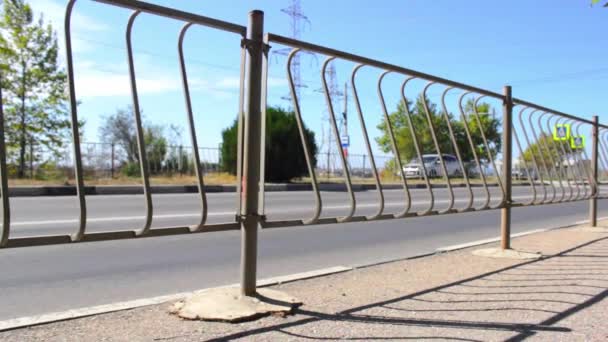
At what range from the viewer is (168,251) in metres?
6.65

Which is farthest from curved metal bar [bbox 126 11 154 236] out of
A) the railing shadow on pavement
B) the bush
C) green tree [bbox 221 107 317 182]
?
green tree [bbox 221 107 317 182]

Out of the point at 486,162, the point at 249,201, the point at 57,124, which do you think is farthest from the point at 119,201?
the point at 249,201

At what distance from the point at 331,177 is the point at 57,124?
12.4 metres

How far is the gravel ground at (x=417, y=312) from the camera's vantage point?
10.3 ft

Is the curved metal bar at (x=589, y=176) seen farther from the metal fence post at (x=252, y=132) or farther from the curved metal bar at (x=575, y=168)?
the metal fence post at (x=252, y=132)

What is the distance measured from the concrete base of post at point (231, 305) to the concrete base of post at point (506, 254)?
10.5 feet

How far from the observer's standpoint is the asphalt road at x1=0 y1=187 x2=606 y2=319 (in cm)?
470

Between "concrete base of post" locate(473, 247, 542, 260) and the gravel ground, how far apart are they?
0.51 meters

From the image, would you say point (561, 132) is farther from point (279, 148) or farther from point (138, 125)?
point (279, 148)

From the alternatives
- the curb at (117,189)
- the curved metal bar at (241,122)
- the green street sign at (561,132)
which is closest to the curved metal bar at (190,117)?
the curved metal bar at (241,122)

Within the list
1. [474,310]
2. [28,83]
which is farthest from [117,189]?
[474,310]

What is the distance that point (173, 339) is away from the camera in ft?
9.91

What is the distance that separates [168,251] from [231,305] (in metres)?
3.34

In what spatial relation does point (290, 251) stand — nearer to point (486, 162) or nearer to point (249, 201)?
point (486, 162)
